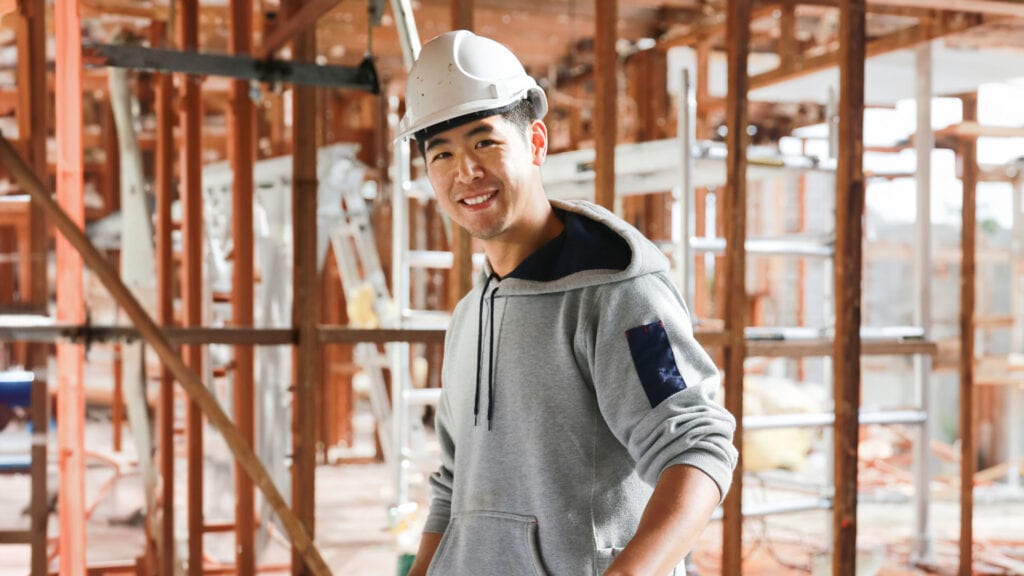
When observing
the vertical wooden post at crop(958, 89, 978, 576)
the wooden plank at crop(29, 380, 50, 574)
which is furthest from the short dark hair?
the vertical wooden post at crop(958, 89, 978, 576)

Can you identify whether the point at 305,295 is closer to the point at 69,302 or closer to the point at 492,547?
the point at 69,302

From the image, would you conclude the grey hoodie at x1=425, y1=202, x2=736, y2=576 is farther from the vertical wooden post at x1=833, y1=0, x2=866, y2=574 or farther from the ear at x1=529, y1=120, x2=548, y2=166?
the vertical wooden post at x1=833, y1=0, x2=866, y2=574

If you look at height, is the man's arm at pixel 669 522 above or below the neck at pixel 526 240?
below

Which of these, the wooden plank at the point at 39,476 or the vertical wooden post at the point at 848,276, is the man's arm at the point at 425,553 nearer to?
the wooden plank at the point at 39,476

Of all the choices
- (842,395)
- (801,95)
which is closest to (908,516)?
(801,95)

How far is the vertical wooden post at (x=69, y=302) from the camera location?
8.20ft

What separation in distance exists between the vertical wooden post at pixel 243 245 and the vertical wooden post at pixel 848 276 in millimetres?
2112

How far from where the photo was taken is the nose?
1453 millimetres

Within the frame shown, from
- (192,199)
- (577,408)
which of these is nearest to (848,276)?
(577,408)

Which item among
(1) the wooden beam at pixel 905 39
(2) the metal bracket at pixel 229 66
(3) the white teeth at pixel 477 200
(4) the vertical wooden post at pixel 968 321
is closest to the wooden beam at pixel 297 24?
(2) the metal bracket at pixel 229 66

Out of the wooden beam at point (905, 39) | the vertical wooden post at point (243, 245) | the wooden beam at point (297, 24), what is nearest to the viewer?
the wooden beam at point (297, 24)

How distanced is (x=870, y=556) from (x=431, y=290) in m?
6.15

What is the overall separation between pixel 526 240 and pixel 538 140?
17 centimetres

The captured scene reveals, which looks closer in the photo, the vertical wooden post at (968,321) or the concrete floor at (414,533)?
the vertical wooden post at (968,321)
